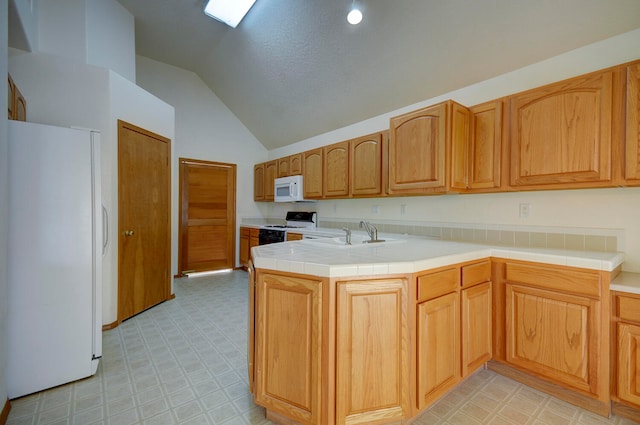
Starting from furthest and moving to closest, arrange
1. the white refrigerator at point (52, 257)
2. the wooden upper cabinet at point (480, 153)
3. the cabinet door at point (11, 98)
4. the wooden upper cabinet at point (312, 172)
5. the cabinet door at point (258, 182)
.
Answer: the cabinet door at point (258, 182) < the wooden upper cabinet at point (312, 172) < the wooden upper cabinet at point (480, 153) < the cabinet door at point (11, 98) < the white refrigerator at point (52, 257)


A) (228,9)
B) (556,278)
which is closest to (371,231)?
(556,278)

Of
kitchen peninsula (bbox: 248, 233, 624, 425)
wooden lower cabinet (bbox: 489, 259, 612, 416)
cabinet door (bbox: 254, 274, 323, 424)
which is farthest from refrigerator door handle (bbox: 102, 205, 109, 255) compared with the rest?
wooden lower cabinet (bbox: 489, 259, 612, 416)

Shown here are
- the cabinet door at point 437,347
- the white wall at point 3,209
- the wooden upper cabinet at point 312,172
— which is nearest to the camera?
the cabinet door at point 437,347

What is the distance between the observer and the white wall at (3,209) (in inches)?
61.6

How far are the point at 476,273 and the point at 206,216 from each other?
4388 millimetres

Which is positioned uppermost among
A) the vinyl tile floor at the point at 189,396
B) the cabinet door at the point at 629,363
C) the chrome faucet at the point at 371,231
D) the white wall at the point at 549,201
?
A: the white wall at the point at 549,201

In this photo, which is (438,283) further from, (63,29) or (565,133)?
(63,29)

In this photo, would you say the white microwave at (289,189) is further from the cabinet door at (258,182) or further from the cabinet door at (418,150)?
the cabinet door at (418,150)

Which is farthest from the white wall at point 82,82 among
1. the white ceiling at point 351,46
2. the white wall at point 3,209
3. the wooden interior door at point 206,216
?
the wooden interior door at point 206,216

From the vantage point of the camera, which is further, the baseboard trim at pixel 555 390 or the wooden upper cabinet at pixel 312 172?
the wooden upper cabinet at pixel 312 172

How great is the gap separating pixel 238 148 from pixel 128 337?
364 centimetres

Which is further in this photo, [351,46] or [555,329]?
[351,46]

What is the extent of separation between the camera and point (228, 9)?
316 cm

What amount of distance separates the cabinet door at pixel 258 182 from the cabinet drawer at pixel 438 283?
13.4 ft
